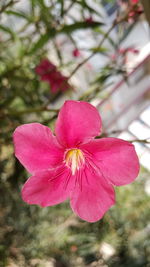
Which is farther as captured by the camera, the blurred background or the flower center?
the blurred background

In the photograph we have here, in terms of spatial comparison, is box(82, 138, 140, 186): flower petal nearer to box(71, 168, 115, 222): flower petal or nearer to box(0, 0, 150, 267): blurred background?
box(71, 168, 115, 222): flower petal

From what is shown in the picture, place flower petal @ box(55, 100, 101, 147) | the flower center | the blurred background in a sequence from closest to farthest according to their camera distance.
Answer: flower petal @ box(55, 100, 101, 147)
the flower center
the blurred background

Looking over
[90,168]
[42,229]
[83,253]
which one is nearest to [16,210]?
[42,229]

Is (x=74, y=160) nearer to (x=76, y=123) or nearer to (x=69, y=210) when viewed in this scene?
(x=76, y=123)

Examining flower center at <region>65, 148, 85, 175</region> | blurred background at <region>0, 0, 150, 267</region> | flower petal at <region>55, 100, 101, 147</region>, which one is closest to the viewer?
flower petal at <region>55, 100, 101, 147</region>

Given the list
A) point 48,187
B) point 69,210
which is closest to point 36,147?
point 48,187

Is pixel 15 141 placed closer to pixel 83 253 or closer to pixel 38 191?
pixel 38 191

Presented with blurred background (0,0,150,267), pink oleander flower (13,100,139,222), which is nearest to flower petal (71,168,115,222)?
pink oleander flower (13,100,139,222)
